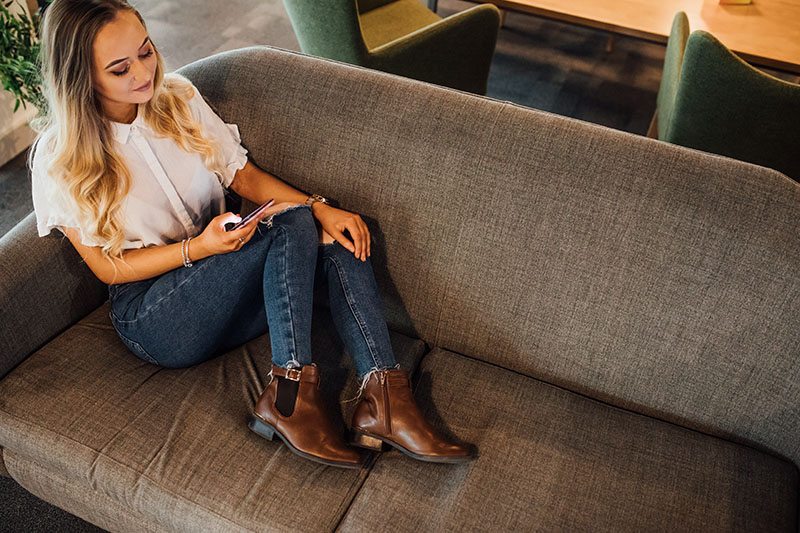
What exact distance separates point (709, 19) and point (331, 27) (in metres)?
1.43

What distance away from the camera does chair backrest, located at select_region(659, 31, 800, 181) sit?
1.86 metres

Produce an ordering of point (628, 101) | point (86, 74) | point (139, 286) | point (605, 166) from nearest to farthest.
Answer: point (86, 74)
point (605, 166)
point (139, 286)
point (628, 101)

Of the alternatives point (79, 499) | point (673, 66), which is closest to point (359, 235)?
point (79, 499)

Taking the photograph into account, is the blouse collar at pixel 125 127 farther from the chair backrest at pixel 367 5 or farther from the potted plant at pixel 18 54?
the chair backrest at pixel 367 5

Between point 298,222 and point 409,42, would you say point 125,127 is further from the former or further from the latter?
point 409,42

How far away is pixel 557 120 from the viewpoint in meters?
1.37

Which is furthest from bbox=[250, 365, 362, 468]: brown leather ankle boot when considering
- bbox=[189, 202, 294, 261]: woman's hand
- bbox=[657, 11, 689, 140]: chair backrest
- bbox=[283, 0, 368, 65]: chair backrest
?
bbox=[657, 11, 689, 140]: chair backrest

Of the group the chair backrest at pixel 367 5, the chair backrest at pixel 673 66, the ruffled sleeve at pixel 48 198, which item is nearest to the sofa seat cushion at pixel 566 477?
the ruffled sleeve at pixel 48 198

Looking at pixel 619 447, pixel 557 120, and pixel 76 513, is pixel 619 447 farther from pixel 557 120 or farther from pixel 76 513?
pixel 76 513

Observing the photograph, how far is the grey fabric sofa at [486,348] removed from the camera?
→ 122 centimetres

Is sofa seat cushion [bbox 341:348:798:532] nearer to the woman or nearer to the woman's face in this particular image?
the woman

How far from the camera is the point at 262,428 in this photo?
1.28 metres

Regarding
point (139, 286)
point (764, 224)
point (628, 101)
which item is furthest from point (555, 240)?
point (628, 101)

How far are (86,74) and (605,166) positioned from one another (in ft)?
3.25
